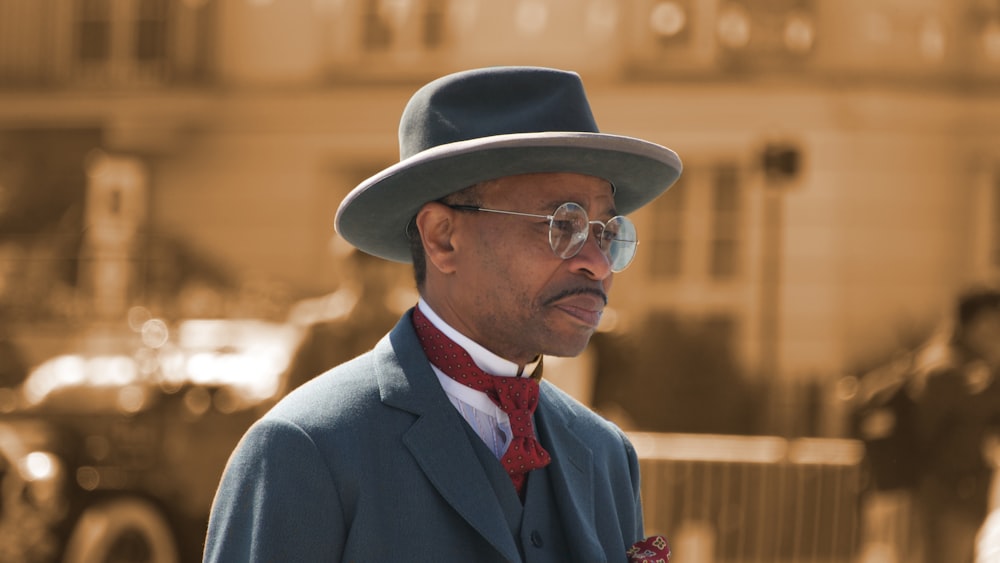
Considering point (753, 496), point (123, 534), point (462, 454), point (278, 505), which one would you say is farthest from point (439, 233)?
point (123, 534)

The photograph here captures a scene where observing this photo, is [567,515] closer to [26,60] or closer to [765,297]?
[765,297]

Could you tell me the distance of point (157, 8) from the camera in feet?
16.9

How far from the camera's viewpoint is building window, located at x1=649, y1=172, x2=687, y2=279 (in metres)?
4.72

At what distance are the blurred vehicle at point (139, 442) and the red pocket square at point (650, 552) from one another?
343cm

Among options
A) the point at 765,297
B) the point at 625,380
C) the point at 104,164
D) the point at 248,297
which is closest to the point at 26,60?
the point at 104,164

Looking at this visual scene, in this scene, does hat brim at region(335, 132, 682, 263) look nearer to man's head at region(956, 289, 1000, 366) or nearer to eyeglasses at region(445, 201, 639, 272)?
eyeglasses at region(445, 201, 639, 272)

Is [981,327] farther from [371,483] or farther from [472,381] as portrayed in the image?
[371,483]

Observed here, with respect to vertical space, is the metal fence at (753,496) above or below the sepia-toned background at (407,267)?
below

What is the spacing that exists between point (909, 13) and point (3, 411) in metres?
3.87

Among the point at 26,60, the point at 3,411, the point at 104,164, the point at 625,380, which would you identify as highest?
the point at 26,60

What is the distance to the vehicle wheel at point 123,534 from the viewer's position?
4.95 m

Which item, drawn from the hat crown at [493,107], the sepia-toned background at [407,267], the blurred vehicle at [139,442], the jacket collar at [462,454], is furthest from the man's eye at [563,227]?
the blurred vehicle at [139,442]

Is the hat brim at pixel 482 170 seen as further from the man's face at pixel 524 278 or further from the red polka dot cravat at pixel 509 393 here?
the red polka dot cravat at pixel 509 393

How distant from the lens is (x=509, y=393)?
5.28 ft
